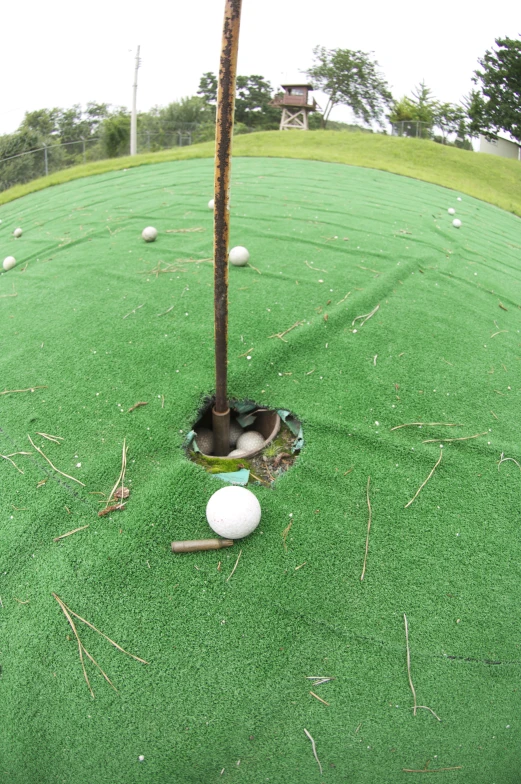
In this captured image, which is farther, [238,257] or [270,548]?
[238,257]

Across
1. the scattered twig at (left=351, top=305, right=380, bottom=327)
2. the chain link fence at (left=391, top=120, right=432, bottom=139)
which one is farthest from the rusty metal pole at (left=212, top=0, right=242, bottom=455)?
the chain link fence at (left=391, top=120, right=432, bottom=139)

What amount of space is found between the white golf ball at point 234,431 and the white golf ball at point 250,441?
2.1 inches

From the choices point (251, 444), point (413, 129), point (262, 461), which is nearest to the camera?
point (262, 461)

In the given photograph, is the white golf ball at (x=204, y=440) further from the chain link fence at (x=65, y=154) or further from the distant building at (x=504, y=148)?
the distant building at (x=504, y=148)

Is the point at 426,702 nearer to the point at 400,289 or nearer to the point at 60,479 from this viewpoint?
the point at 60,479

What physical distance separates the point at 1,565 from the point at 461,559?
2138 mm

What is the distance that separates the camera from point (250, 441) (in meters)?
2.87

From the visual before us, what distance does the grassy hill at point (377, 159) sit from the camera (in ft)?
43.4

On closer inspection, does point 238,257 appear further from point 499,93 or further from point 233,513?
point 499,93

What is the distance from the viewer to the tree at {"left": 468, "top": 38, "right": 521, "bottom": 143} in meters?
17.1

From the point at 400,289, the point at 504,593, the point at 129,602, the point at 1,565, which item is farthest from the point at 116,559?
the point at 400,289

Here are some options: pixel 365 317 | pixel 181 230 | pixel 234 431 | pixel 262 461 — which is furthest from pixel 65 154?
pixel 262 461

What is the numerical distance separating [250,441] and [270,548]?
84 centimetres

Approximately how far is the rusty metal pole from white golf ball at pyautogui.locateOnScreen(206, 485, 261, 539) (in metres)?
0.64
